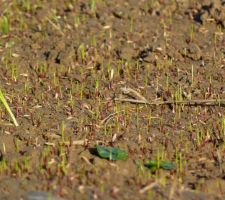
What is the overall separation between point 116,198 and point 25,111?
3.93 ft

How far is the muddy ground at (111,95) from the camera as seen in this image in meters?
3.71

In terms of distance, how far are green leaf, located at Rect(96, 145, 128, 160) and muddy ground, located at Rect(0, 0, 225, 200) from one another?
38 mm

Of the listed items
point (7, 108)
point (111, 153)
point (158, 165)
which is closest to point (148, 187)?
point (158, 165)

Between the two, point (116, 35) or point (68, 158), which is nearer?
point (68, 158)

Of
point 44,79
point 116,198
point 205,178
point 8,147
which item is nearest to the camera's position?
point 116,198

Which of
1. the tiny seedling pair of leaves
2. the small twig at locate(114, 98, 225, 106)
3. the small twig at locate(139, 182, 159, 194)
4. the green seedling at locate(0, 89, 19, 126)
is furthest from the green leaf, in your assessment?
the small twig at locate(114, 98, 225, 106)

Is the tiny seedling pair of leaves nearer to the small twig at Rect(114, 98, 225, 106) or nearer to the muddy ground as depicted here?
the muddy ground

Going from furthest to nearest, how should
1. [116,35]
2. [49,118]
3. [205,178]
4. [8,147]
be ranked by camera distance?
[116,35] → [49,118] → [8,147] → [205,178]

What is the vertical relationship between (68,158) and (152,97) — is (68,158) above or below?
below

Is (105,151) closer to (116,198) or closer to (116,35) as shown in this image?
(116,198)

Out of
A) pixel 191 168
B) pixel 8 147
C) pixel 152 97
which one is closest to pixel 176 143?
pixel 191 168

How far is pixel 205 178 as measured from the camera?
12.4 feet

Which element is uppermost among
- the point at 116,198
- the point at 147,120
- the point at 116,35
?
the point at 116,35

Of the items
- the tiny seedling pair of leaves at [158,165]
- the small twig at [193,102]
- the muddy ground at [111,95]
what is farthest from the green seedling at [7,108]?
the tiny seedling pair of leaves at [158,165]
